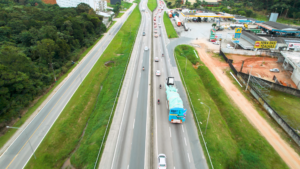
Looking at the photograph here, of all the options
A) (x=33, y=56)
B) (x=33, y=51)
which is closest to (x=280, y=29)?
(x=33, y=51)

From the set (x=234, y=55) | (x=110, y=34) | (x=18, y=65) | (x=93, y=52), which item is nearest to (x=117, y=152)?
(x=18, y=65)

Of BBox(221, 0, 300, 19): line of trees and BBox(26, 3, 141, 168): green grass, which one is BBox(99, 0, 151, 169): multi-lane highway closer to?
BBox(26, 3, 141, 168): green grass

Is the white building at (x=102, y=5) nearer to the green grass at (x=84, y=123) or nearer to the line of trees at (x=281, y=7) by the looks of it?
the green grass at (x=84, y=123)

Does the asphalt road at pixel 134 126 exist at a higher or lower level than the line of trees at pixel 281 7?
lower

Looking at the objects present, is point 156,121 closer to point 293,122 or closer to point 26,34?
point 293,122

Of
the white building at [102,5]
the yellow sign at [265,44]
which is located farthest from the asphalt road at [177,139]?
the white building at [102,5]
